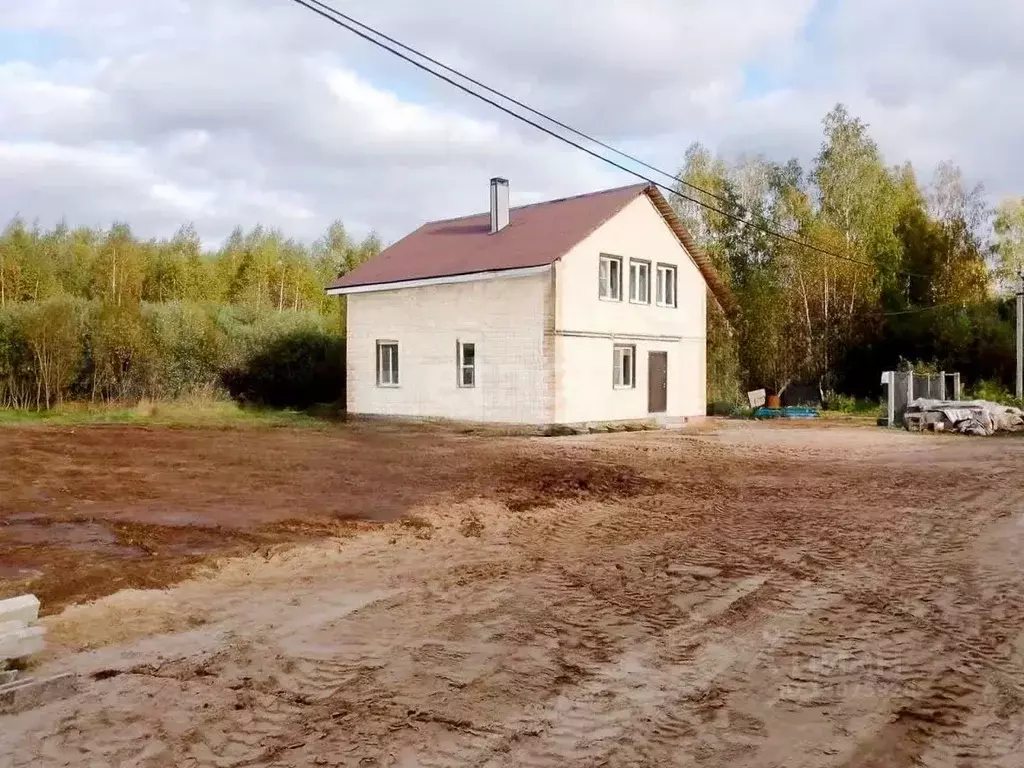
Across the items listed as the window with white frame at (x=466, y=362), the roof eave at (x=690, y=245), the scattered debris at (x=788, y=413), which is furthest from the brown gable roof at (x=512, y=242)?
the scattered debris at (x=788, y=413)

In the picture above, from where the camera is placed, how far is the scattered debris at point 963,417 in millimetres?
21578

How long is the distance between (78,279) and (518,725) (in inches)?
1612

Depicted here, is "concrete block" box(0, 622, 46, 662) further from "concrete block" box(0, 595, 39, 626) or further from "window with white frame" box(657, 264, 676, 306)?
"window with white frame" box(657, 264, 676, 306)

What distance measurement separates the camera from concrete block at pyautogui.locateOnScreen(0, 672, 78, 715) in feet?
13.9

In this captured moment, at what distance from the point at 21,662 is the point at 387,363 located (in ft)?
67.5

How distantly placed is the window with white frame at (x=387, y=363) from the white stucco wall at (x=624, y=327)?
5869 millimetres

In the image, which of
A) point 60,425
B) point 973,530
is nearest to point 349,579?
point 973,530

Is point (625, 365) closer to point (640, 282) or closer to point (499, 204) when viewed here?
point (640, 282)

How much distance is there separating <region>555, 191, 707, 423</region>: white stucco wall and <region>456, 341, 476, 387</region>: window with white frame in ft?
9.15

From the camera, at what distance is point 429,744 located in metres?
3.89

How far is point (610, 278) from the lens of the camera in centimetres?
2342

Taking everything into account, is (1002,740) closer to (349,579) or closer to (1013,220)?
(349,579)

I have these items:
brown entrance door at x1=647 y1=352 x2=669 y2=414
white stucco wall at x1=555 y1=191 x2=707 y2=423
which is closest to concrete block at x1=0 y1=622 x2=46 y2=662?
white stucco wall at x1=555 y1=191 x2=707 y2=423

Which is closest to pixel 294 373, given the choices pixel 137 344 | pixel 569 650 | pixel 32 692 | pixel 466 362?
pixel 137 344
